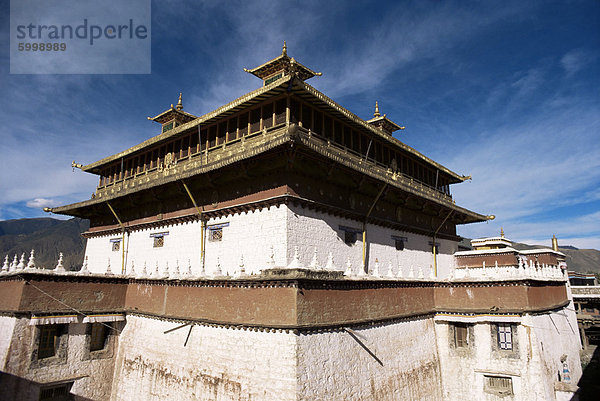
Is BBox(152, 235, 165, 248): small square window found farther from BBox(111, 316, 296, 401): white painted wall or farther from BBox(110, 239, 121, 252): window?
BBox(111, 316, 296, 401): white painted wall

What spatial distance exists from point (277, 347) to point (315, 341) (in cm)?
98

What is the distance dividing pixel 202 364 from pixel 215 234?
5.27 metres

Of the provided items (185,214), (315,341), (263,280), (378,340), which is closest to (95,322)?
(185,214)

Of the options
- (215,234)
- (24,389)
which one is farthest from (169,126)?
(24,389)

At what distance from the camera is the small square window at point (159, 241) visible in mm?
17969

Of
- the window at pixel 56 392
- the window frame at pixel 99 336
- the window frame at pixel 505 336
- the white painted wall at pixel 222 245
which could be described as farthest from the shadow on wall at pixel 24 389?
the window frame at pixel 505 336

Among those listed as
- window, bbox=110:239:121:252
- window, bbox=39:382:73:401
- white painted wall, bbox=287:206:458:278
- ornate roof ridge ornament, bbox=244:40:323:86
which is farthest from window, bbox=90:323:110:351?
ornate roof ridge ornament, bbox=244:40:323:86

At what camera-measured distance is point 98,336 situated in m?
14.9

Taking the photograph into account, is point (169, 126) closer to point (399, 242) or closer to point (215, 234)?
point (215, 234)

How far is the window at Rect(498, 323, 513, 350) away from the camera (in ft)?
47.1

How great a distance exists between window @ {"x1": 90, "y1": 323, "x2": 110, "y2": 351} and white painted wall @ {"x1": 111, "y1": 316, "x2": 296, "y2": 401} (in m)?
0.62

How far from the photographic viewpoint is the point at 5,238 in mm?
148875

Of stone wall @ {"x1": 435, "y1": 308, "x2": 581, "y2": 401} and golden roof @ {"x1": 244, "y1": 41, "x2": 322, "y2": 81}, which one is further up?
golden roof @ {"x1": 244, "y1": 41, "x2": 322, "y2": 81}

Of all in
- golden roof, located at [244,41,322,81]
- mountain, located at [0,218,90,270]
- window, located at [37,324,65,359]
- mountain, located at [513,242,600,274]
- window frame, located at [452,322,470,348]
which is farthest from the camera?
mountain, located at [513,242,600,274]
